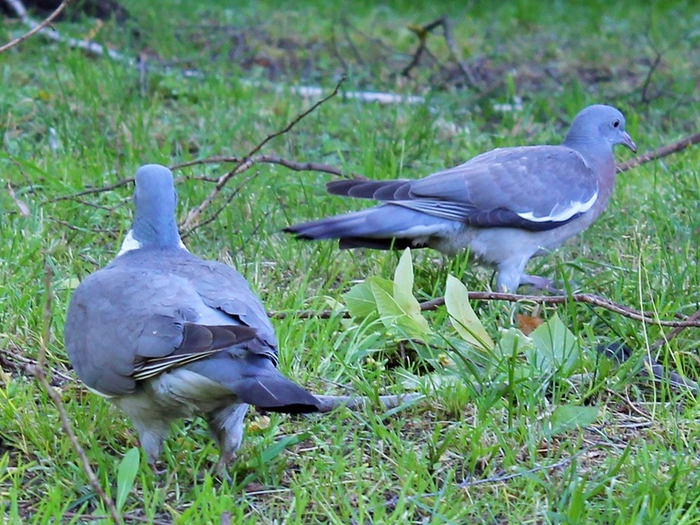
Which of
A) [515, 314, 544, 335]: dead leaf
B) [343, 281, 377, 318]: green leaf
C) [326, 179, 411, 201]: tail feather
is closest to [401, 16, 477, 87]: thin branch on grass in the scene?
[326, 179, 411, 201]: tail feather

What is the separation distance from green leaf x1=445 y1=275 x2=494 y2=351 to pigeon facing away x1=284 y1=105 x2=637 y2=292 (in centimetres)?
79

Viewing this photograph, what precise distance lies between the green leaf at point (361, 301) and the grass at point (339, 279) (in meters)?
0.06

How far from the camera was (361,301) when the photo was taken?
351cm

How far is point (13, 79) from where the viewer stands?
6289mm

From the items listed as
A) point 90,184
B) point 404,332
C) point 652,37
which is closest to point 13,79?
point 90,184

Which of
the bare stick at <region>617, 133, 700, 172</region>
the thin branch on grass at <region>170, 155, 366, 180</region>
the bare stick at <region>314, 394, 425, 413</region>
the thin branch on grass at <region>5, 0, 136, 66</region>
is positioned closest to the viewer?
the bare stick at <region>314, 394, 425, 413</region>

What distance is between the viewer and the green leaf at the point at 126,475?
2.59 metres

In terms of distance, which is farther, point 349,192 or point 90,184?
point 90,184

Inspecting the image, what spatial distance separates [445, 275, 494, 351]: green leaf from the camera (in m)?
3.24

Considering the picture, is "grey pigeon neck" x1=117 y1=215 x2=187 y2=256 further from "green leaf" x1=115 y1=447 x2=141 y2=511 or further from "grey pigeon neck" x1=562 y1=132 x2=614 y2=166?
"grey pigeon neck" x1=562 y1=132 x2=614 y2=166

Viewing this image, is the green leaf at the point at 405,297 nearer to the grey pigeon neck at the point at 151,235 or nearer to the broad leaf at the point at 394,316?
the broad leaf at the point at 394,316

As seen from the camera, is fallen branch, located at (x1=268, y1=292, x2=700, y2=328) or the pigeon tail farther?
the pigeon tail

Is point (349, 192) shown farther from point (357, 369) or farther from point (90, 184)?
point (90, 184)

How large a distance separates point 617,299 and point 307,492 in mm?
1587
